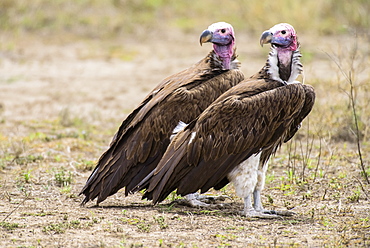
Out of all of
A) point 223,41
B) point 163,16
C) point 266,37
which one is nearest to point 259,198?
point 266,37

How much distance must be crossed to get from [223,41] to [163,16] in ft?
34.7

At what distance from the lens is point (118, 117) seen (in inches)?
415

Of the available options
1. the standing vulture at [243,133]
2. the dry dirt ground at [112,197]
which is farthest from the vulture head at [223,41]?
the dry dirt ground at [112,197]

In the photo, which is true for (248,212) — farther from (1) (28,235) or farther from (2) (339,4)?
(2) (339,4)

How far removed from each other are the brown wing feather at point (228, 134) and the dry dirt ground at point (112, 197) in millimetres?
326

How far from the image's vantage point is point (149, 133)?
632 cm

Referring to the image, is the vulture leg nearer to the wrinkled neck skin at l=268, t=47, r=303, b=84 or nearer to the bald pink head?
the wrinkled neck skin at l=268, t=47, r=303, b=84

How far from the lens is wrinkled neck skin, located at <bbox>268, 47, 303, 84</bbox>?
5.98 metres

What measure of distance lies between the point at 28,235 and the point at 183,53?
9312 mm

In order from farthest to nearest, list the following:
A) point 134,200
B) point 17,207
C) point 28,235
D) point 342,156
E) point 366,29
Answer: point 366,29, point 342,156, point 134,200, point 17,207, point 28,235

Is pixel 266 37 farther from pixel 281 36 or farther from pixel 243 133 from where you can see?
pixel 243 133

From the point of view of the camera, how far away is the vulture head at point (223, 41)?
→ 6.83 meters

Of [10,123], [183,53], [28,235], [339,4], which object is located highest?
[339,4]

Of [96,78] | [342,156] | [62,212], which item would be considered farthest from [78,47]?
[62,212]
